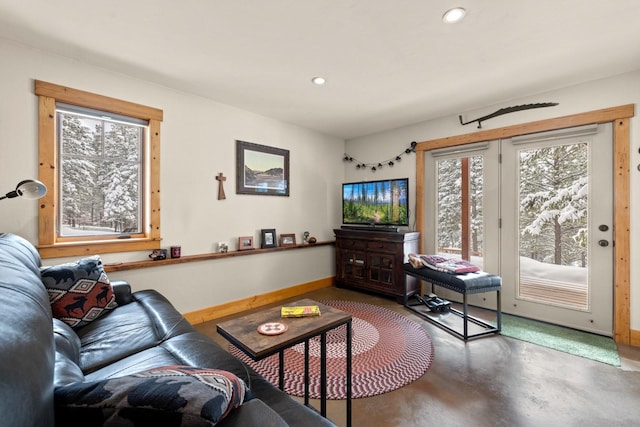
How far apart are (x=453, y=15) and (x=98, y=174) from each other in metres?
3.07

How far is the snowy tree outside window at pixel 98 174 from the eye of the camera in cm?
239

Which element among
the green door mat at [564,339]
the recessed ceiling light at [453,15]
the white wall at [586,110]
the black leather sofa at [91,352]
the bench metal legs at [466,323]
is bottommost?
the green door mat at [564,339]

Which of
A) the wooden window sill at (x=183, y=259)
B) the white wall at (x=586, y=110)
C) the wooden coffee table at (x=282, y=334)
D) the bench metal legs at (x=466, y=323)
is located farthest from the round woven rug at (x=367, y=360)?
the white wall at (x=586, y=110)

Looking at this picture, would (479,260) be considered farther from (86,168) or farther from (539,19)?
(86,168)

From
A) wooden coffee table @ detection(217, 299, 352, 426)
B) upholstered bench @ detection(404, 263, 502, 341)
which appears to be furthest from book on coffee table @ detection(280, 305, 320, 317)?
upholstered bench @ detection(404, 263, 502, 341)

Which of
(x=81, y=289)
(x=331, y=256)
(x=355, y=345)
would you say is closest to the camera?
(x=81, y=289)

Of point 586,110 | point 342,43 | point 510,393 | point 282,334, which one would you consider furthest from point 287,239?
point 586,110

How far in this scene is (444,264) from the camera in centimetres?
303

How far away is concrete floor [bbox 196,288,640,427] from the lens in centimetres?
159

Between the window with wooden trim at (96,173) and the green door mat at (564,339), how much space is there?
11.9 feet

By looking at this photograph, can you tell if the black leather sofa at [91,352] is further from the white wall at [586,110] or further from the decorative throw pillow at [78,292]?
the white wall at [586,110]

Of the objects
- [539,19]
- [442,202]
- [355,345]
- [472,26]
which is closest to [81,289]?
[355,345]

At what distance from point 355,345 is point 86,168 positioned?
2.82 meters

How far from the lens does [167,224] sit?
2834mm
